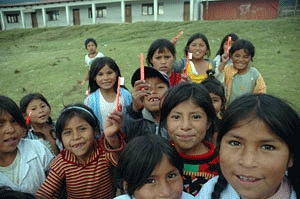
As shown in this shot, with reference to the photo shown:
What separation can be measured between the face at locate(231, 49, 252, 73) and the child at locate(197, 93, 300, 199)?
2.28m

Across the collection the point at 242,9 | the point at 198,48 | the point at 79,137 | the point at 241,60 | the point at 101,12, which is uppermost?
the point at 101,12

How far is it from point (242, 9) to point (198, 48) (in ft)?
65.6

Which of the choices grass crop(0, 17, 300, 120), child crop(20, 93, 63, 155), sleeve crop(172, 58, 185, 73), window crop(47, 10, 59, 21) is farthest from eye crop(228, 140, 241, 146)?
window crop(47, 10, 59, 21)

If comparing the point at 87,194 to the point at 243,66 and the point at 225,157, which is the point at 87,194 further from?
the point at 243,66

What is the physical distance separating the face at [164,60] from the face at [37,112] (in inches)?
48.9

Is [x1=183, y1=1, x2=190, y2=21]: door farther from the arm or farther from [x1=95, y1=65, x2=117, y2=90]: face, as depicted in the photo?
the arm

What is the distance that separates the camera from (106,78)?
2.69m

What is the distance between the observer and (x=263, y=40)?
1256 centimetres

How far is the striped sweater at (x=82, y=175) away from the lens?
1.77 metres

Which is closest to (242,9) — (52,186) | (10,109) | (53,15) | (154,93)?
(53,15)

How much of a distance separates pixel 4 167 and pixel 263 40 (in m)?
13.0

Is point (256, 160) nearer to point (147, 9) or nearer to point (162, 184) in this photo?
point (162, 184)

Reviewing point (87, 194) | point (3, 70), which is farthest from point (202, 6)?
point (87, 194)

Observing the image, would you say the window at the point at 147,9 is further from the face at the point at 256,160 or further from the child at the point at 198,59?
the face at the point at 256,160
